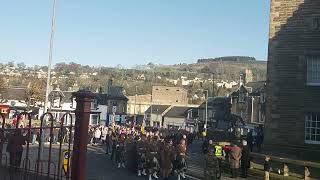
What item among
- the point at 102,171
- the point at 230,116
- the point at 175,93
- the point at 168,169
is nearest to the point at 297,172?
the point at 168,169

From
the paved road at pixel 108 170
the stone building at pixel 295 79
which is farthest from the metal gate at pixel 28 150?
the stone building at pixel 295 79

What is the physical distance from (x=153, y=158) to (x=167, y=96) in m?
106

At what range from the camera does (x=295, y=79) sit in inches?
1091

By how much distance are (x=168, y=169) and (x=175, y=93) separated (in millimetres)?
109035

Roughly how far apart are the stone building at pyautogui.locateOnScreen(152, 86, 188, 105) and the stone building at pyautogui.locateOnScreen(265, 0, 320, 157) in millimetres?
95576

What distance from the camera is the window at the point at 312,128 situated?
26.8 metres

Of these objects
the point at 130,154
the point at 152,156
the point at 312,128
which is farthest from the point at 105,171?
the point at 312,128

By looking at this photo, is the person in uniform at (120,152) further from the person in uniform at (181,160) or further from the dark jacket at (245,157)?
the dark jacket at (245,157)

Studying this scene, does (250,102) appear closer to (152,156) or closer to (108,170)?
(108,170)

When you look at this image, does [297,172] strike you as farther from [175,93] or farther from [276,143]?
[175,93]

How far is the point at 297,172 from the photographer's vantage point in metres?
22.0

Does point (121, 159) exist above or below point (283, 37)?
below

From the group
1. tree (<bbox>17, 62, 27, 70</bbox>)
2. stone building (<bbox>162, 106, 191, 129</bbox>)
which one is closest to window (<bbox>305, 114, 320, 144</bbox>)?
stone building (<bbox>162, 106, 191, 129</bbox>)

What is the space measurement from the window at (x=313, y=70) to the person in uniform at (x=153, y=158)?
10660 mm
